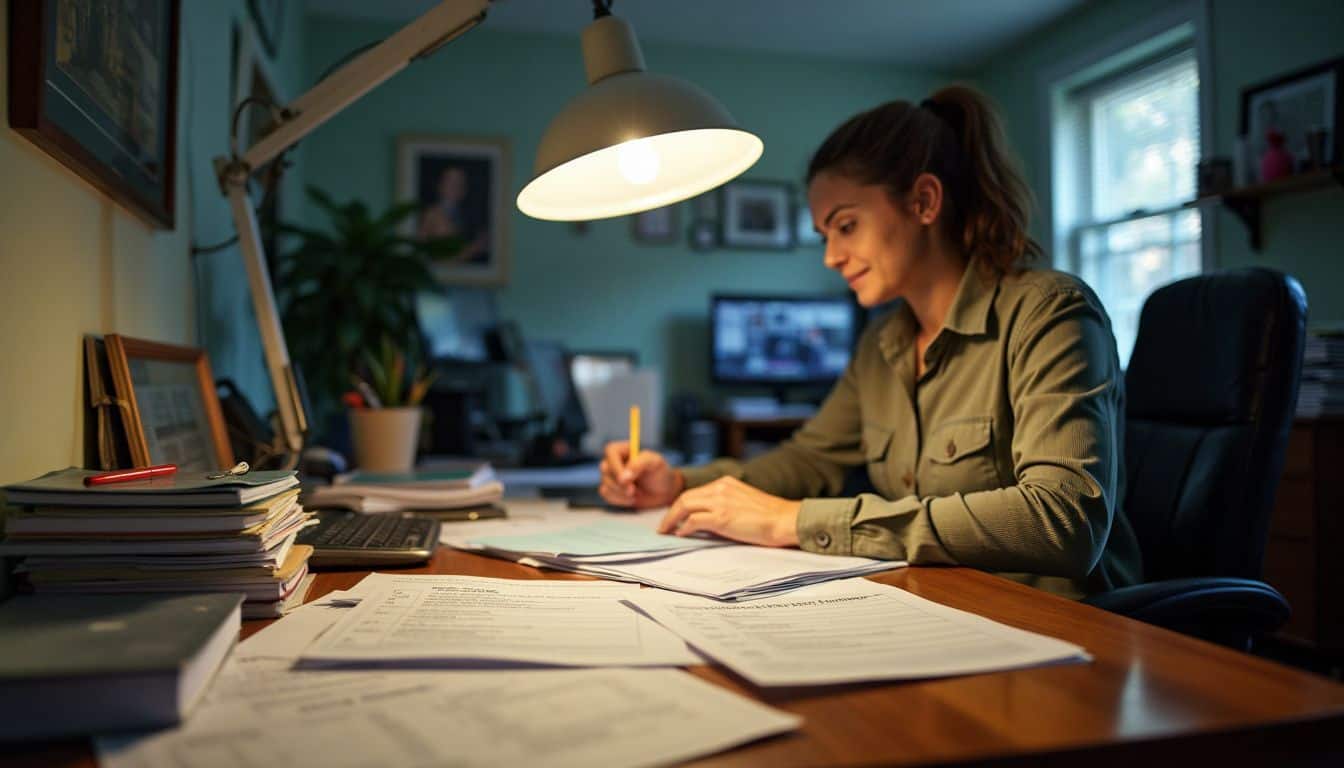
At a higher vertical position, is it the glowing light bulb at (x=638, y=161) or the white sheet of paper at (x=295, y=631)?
the glowing light bulb at (x=638, y=161)

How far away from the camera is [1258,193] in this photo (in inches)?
111

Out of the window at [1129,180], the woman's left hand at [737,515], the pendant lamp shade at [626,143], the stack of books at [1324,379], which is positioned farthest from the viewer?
the window at [1129,180]

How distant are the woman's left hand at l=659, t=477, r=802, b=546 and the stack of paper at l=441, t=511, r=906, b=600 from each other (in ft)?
0.05

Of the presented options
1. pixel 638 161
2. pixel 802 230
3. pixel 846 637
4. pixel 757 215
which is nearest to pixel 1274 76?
pixel 802 230

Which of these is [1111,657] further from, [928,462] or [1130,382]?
[1130,382]

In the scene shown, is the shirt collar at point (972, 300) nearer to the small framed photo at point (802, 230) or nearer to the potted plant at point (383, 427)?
the potted plant at point (383, 427)

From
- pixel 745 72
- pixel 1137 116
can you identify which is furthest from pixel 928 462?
pixel 745 72

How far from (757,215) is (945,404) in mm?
3044

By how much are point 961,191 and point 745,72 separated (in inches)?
123

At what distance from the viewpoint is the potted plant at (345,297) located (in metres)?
2.02

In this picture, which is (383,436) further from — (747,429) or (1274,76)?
(1274,76)

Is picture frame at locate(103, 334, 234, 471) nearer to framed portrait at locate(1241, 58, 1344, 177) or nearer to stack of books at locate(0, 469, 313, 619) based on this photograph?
stack of books at locate(0, 469, 313, 619)

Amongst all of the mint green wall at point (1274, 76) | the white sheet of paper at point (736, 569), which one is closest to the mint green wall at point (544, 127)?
the mint green wall at point (1274, 76)

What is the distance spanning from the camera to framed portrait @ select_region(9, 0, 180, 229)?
698 millimetres
